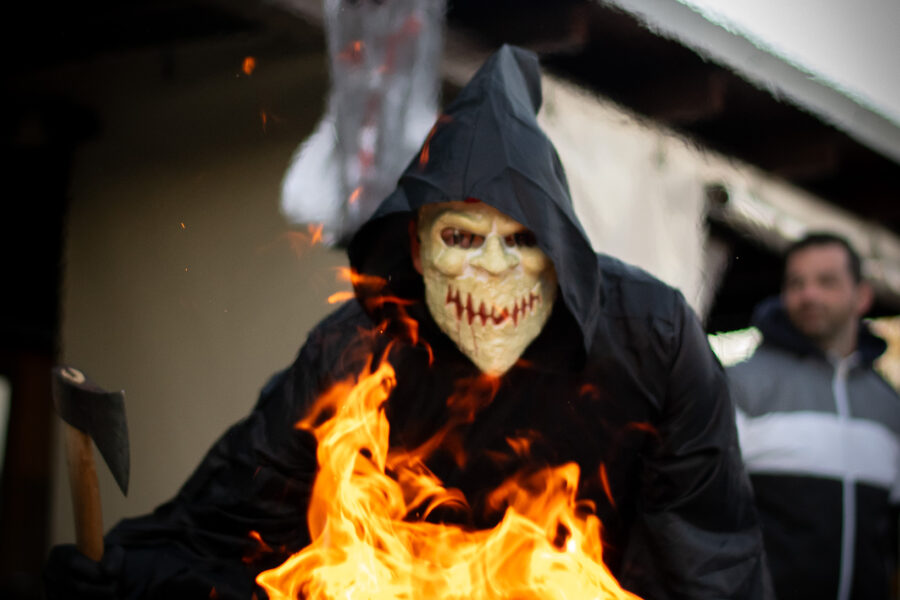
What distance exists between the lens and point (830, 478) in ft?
10.4

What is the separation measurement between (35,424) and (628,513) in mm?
6125

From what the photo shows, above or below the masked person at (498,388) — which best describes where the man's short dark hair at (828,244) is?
above

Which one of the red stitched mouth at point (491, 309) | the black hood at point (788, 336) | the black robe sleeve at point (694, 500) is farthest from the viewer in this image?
the black hood at point (788, 336)

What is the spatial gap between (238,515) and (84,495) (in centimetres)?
37

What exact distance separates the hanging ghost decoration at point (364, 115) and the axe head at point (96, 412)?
0.95 metres

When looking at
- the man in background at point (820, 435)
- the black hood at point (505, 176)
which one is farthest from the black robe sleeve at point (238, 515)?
the man in background at point (820, 435)

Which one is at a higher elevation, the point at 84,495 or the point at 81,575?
the point at 84,495

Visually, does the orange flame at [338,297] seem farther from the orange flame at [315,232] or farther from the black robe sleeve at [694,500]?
the black robe sleeve at [694,500]

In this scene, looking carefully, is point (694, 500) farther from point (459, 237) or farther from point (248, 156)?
point (248, 156)

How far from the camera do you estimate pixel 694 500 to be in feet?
6.79

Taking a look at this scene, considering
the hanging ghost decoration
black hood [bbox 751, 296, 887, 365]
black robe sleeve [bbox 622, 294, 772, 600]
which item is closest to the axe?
the hanging ghost decoration

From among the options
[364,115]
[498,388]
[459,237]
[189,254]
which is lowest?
[498,388]

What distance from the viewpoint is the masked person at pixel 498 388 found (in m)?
2.07

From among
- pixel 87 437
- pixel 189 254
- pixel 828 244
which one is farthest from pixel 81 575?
pixel 828 244
